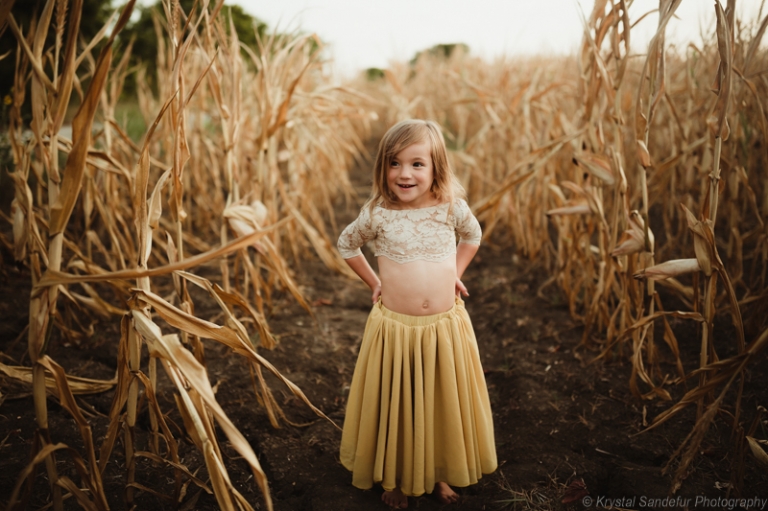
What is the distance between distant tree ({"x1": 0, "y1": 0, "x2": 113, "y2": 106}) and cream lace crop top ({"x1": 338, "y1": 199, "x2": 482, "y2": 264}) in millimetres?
2302

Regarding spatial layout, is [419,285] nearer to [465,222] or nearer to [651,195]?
[465,222]

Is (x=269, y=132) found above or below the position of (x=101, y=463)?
above

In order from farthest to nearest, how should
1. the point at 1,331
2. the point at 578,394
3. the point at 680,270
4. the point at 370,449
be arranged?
the point at 1,331
the point at 578,394
the point at 370,449
the point at 680,270

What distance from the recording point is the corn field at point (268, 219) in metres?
0.92

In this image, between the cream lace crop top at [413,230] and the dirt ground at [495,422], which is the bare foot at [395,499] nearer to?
the dirt ground at [495,422]

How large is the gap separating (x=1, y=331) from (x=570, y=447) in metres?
2.27

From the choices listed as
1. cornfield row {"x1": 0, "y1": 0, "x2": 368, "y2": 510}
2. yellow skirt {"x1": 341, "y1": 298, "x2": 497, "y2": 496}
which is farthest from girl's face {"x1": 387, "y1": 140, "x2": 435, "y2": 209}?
cornfield row {"x1": 0, "y1": 0, "x2": 368, "y2": 510}

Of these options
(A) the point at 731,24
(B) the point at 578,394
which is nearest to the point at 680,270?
(A) the point at 731,24

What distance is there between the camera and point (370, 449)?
1.40 meters

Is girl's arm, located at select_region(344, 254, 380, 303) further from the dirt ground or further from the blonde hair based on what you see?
the dirt ground

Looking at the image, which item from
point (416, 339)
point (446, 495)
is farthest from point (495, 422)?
point (416, 339)

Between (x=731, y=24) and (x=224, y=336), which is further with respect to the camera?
(x=731, y=24)

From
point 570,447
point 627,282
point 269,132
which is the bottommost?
point 570,447

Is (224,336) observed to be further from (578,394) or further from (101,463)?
(578,394)
